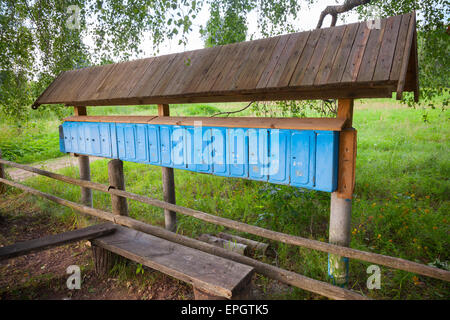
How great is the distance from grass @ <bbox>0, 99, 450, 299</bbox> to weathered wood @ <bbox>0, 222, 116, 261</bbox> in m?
1.55

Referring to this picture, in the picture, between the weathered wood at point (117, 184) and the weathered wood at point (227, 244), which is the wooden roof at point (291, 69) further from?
the weathered wood at point (227, 244)

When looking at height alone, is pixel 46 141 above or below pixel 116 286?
above

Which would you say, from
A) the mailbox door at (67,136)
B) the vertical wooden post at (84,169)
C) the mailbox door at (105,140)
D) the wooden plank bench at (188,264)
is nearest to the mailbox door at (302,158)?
the wooden plank bench at (188,264)

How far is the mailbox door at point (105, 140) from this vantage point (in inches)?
181

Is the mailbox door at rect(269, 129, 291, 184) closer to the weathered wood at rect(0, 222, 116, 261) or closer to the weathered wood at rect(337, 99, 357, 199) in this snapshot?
the weathered wood at rect(337, 99, 357, 199)

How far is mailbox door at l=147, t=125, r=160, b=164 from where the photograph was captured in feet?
13.3

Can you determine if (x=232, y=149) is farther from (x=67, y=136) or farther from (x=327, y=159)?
(x=67, y=136)

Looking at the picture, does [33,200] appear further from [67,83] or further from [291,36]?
[291,36]

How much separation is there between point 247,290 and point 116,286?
1981 mm

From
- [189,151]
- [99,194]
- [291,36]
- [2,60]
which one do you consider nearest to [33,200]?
[99,194]

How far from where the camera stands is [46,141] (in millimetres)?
13773

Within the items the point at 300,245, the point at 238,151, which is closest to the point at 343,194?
the point at 300,245

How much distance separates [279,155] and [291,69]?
0.89m

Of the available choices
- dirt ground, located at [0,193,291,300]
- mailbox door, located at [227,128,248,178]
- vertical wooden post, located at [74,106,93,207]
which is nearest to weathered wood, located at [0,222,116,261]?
dirt ground, located at [0,193,291,300]
